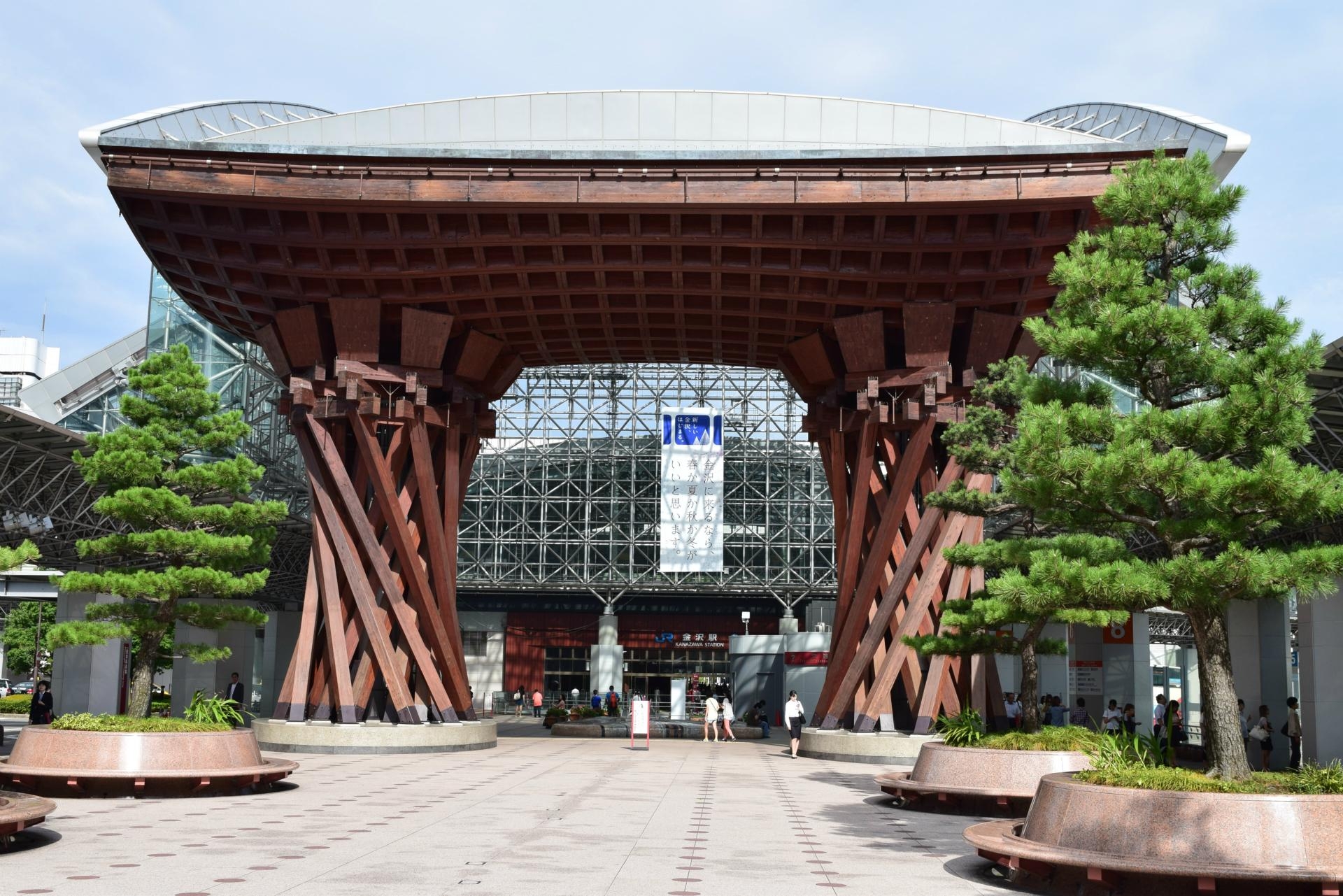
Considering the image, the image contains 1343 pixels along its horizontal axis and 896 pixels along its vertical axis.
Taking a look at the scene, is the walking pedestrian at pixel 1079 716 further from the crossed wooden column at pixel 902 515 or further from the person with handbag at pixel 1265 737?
the crossed wooden column at pixel 902 515

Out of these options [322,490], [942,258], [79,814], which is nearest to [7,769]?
[79,814]

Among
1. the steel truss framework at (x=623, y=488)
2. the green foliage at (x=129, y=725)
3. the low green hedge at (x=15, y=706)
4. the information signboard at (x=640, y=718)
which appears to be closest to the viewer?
the green foliage at (x=129, y=725)

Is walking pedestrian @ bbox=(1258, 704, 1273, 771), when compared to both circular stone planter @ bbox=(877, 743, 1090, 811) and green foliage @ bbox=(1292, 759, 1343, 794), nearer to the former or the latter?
circular stone planter @ bbox=(877, 743, 1090, 811)

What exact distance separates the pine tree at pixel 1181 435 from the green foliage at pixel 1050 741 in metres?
3.11

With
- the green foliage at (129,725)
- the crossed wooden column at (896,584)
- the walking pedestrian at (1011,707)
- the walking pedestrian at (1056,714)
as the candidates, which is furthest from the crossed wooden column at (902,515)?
the green foliage at (129,725)

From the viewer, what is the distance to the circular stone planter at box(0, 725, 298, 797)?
13.6m

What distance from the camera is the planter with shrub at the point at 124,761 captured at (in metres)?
13.6

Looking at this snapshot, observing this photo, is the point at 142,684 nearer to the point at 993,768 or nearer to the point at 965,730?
the point at 965,730

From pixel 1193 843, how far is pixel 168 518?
1384cm

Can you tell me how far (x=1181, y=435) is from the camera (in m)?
9.93

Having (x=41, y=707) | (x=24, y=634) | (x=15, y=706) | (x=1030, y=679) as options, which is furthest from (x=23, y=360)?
(x=1030, y=679)

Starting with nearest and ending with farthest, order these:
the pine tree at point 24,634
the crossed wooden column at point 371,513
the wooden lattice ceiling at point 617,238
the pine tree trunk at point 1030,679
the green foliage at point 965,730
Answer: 1. the green foliage at point 965,730
2. the pine tree trunk at point 1030,679
3. the wooden lattice ceiling at point 617,238
4. the crossed wooden column at point 371,513
5. the pine tree at point 24,634

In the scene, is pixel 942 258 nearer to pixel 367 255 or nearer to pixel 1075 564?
pixel 367 255

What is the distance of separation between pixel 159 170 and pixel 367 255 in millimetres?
3738
